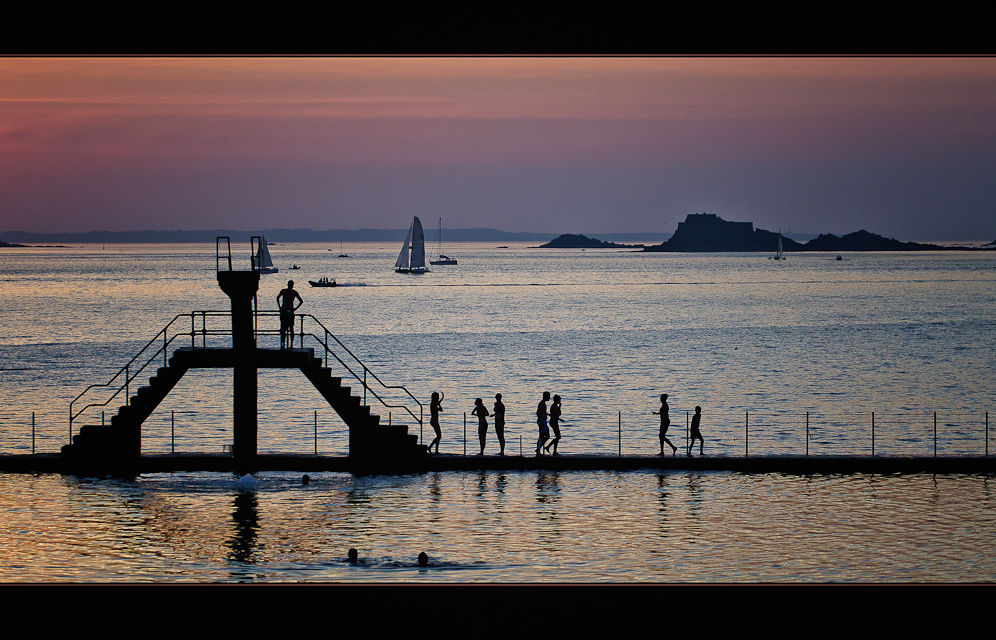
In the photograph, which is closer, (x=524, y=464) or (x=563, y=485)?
(x=563, y=485)

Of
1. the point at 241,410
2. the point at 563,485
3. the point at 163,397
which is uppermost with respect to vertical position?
the point at 163,397

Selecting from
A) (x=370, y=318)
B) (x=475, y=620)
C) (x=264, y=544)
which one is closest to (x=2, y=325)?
(x=370, y=318)

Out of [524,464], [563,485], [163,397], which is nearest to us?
[563,485]

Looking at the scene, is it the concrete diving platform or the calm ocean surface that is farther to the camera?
the concrete diving platform

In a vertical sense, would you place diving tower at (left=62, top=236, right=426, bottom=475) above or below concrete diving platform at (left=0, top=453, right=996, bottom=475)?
above

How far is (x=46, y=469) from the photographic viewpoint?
29.1 meters

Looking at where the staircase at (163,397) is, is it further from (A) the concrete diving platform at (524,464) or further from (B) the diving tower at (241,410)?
(A) the concrete diving platform at (524,464)

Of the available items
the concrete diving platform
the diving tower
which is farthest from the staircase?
the concrete diving platform

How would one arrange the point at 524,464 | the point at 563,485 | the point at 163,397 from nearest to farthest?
1. the point at 563,485
2. the point at 163,397
3. the point at 524,464

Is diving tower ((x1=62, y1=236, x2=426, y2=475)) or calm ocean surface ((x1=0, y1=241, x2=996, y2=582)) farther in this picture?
diving tower ((x1=62, y1=236, x2=426, y2=475))

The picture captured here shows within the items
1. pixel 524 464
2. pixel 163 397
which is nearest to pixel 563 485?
pixel 524 464

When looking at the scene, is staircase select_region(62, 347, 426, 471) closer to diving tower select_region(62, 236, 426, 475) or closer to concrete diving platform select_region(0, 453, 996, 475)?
diving tower select_region(62, 236, 426, 475)

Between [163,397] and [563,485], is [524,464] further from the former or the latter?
[163,397]
